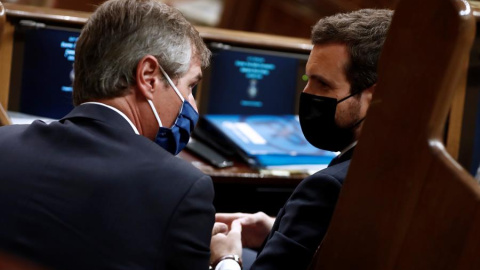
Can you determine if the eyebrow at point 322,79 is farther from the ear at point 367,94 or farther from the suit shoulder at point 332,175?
the suit shoulder at point 332,175

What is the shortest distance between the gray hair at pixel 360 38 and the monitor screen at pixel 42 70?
1.32 metres

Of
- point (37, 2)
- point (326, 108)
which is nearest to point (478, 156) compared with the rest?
point (326, 108)

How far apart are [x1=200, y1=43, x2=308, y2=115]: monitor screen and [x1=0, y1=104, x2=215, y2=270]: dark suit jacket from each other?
1.70 m

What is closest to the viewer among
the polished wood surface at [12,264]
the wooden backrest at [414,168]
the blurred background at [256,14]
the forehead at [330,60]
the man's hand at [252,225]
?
the polished wood surface at [12,264]

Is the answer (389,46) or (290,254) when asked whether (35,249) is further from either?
(389,46)

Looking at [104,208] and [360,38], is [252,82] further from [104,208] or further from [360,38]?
[104,208]

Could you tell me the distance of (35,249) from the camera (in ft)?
4.26

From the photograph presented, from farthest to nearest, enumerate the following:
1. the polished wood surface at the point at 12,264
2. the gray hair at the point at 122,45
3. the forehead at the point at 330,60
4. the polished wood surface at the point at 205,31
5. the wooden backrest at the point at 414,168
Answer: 1. the polished wood surface at the point at 205,31
2. the forehead at the point at 330,60
3. the gray hair at the point at 122,45
4. the wooden backrest at the point at 414,168
5. the polished wood surface at the point at 12,264

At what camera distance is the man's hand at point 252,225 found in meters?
2.10

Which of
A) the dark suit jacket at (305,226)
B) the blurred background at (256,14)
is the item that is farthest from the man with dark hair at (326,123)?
the blurred background at (256,14)

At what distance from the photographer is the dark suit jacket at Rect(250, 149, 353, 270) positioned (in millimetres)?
1548

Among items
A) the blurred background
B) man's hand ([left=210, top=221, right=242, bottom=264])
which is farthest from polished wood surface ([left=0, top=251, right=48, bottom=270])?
the blurred background

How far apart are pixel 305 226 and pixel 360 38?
47 centimetres

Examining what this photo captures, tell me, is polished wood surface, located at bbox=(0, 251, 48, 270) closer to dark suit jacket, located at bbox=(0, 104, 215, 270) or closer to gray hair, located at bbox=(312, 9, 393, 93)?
dark suit jacket, located at bbox=(0, 104, 215, 270)
